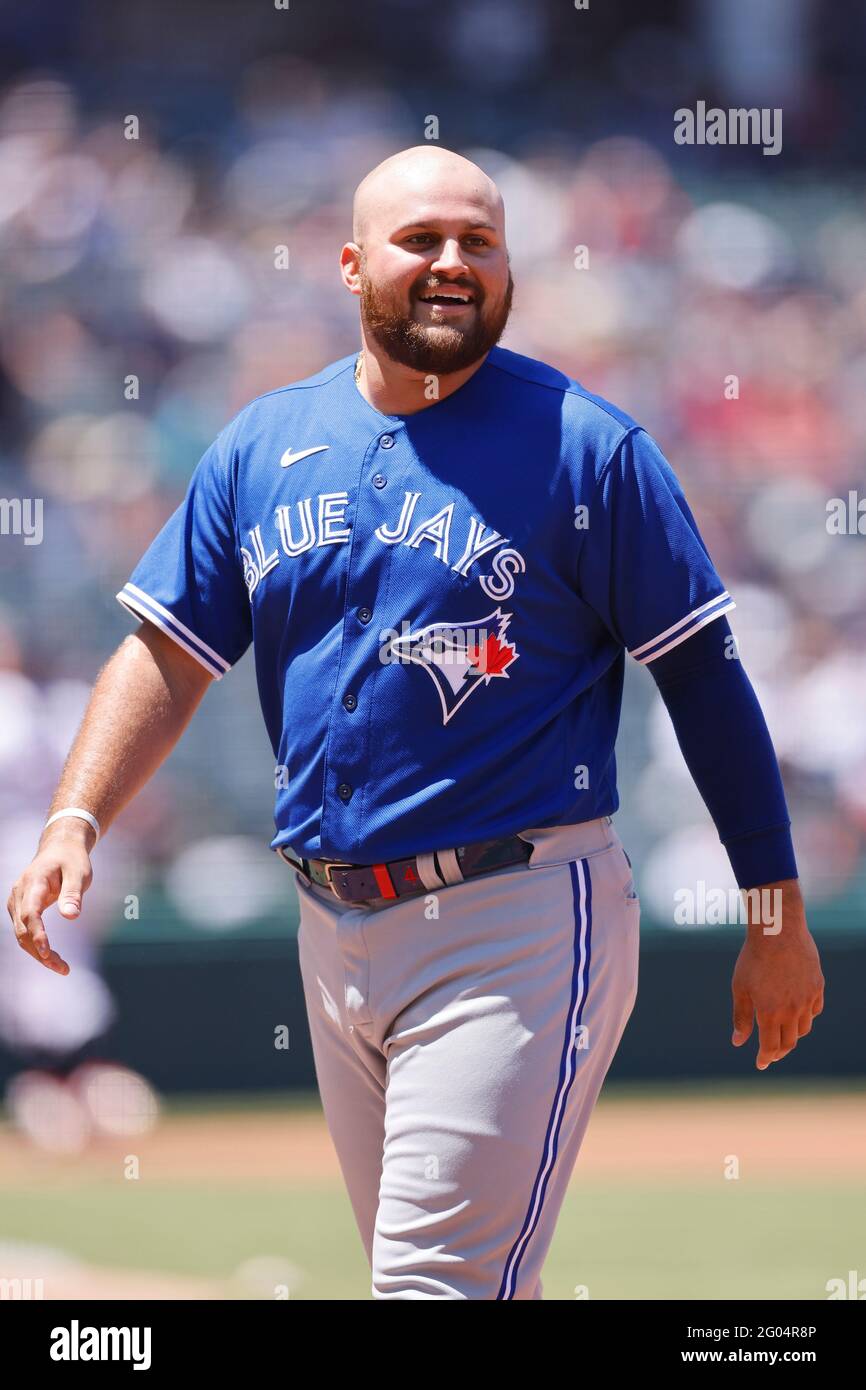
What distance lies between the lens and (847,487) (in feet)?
20.7

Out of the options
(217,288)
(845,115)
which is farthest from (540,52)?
(217,288)

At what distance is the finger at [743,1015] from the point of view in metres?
2.30

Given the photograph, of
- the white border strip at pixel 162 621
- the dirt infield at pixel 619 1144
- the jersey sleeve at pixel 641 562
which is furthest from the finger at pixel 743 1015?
the dirt infield at pixel 619 1144

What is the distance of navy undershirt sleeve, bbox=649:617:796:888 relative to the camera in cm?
227

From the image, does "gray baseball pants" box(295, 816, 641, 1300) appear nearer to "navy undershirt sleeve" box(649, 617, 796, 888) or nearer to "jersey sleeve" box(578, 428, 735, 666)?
"navy undershirt sleeve" box(649, 617, 796, 888)

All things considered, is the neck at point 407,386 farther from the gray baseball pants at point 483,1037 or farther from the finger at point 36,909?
the finger at point 36,909

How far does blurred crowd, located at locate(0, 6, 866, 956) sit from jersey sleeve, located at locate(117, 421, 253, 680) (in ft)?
11.0

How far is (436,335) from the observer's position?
2.26 m

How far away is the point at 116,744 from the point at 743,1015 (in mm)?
876

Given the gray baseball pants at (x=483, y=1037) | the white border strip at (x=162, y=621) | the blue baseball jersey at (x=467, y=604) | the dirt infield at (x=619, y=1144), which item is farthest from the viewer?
the dirt infield at (x=619, y=1144)

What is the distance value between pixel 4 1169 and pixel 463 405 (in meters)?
3.11

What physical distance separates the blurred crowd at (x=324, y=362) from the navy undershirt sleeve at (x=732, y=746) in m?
3.53

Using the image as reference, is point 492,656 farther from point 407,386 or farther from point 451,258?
point 451,258

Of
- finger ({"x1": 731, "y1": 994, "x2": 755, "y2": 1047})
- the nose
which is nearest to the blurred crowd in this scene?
finger ({"x1": 731, "y1": 994, "x2": 755, "y2": 1047})
